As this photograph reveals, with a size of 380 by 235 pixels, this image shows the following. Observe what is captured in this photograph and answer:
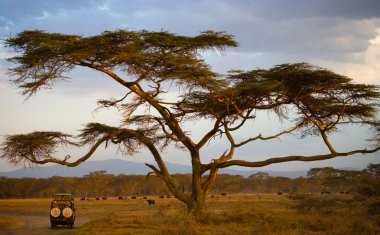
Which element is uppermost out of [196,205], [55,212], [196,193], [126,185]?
[126,185]

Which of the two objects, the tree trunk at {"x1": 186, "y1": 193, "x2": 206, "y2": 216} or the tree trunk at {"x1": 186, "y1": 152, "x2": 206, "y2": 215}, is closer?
the tree trunk at {"x1": 186, "y1": 193, "x2": 206, "y2": 216}

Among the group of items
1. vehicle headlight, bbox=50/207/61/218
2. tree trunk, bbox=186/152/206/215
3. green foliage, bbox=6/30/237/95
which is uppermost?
green foliage, bbox=6/30/237/95

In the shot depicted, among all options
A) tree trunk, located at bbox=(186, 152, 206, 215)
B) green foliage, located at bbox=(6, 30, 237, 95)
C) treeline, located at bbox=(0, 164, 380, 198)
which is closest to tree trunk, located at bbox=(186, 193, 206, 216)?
tree trunk, located at bbox=(186, 152, 206, 215)

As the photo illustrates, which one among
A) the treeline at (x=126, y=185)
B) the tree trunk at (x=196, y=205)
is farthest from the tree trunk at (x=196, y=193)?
the treeline at (x=126, y=185)

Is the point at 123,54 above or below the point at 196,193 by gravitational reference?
above

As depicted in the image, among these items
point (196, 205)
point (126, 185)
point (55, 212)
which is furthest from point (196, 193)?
point (126, 185)

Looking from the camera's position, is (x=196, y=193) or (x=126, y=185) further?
(x=126, y=185)

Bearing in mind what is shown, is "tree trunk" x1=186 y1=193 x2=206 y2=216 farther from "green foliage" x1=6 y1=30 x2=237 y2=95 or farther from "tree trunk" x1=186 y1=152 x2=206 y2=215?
"green foliage" x1=6 y1=30 x2=237 y2=95

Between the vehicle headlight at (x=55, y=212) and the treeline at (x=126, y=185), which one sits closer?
the vehicle headlight at (x=55, y=212)

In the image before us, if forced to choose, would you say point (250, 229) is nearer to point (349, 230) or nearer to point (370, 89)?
point (349, 230)

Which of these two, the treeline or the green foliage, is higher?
the green foliage

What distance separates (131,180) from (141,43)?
65484 millimetres

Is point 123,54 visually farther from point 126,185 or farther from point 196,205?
point 126,185

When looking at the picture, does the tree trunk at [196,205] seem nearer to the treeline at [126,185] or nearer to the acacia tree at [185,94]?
the acacia tree at [185,94]
